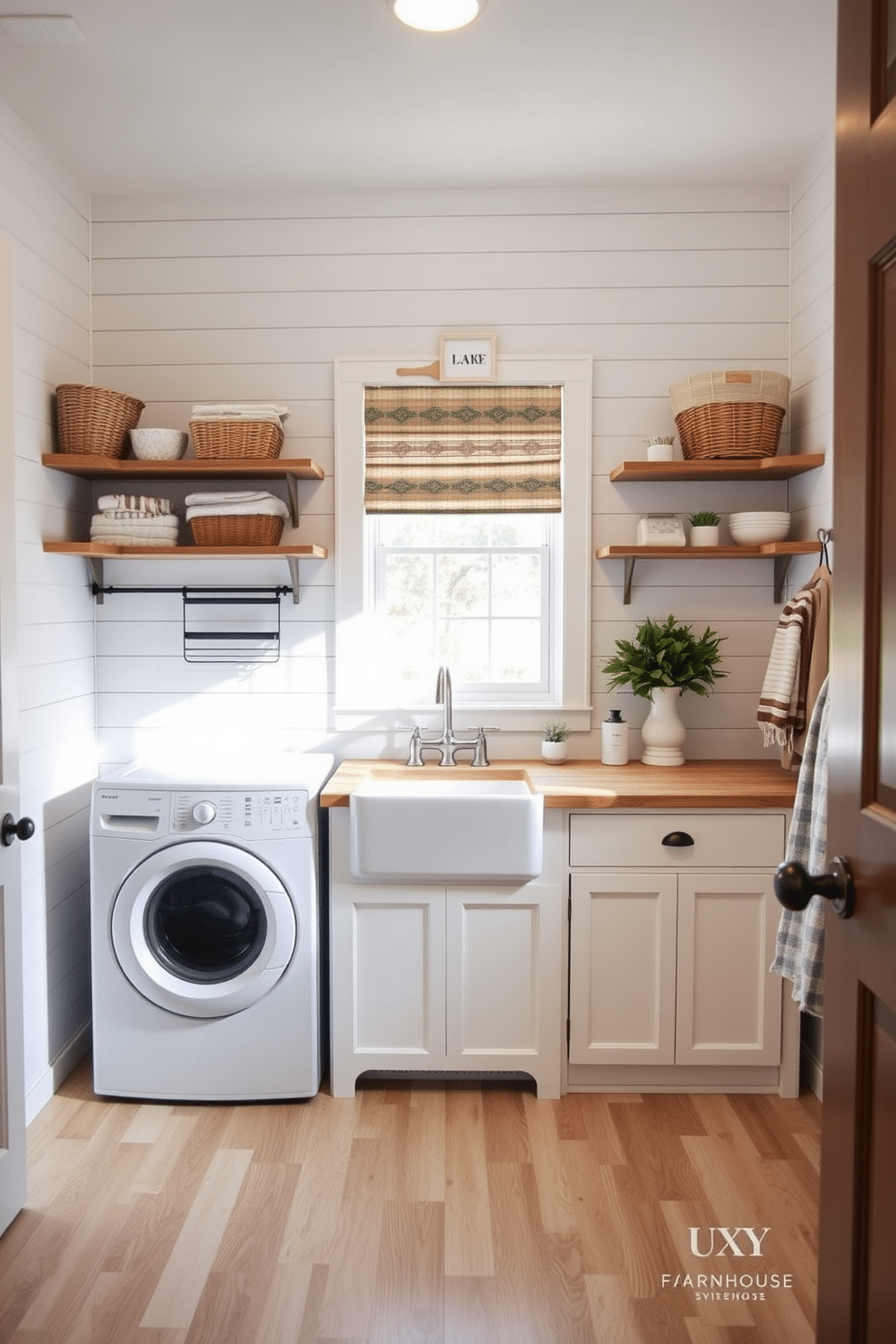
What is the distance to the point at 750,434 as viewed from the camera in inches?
118

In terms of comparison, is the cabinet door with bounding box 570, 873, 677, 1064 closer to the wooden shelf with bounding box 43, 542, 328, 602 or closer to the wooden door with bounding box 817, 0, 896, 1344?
the wooden shelf with bounding box 43, 542, 328, 602

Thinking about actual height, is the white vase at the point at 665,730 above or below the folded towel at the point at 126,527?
below

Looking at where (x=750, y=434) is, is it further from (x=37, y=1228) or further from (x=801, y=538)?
(x=37, y=1228)

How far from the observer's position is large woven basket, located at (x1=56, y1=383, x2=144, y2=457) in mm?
2949

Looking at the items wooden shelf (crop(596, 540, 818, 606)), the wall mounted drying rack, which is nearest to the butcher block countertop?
the wall mounted drying rack

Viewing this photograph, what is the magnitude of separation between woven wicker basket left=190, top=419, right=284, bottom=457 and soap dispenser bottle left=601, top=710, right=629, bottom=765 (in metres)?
1.41

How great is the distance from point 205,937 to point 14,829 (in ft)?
2.84

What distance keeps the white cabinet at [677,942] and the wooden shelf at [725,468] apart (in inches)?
41.6

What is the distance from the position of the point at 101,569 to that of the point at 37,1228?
198 centimetres

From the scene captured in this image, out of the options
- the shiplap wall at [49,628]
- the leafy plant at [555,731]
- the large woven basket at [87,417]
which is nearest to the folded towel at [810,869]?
the leafy plant at [555,731]

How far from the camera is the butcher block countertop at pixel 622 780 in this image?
2773 millimetres

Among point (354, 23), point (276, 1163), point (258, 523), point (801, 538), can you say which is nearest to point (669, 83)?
point (354, 23)

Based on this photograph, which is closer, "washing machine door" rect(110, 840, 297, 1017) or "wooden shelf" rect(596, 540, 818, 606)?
"washing machine door" rect(110, 840, 297, 1017)

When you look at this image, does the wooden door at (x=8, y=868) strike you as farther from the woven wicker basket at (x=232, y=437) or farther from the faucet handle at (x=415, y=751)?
the faucet handle at (x=415, y=751)
